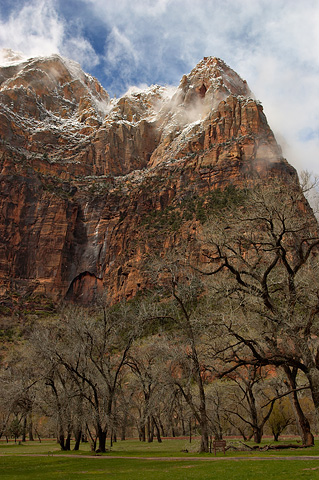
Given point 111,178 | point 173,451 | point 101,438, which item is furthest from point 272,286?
point 111,178

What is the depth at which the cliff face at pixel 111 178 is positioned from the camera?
11356 centimetres

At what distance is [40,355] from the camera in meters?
24.5

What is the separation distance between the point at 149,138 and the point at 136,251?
76.1m

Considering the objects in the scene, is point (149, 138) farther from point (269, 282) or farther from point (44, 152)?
point (269, 282)

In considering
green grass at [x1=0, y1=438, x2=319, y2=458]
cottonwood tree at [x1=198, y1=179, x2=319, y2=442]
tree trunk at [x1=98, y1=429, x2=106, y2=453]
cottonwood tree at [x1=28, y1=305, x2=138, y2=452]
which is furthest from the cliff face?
cottonwood tree at [x1=198, y1=179, x2=319, y2=442]

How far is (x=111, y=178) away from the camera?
497ft

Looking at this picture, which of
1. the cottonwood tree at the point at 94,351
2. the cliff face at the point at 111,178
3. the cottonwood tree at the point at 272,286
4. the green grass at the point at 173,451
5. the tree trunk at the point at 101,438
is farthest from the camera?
the cliff face at the point at 111,178

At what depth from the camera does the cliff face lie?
373ft

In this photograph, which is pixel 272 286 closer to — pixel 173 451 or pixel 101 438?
pixel 173 451

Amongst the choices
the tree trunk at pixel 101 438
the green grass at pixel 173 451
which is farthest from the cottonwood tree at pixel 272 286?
the tree trunk at pixel 101 438

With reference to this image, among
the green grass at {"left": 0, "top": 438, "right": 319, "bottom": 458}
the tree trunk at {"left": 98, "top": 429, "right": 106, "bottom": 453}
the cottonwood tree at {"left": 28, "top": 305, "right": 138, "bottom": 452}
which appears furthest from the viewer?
the tree trunk at {"left": 98, "top": 429, "right": 106, "bottom": 453}

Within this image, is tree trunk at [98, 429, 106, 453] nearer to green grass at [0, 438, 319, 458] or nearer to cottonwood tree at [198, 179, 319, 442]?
green grass at [0, 438, 319, 458]

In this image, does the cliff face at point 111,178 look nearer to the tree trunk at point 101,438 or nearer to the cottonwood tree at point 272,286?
the tree trunk at point 101,438

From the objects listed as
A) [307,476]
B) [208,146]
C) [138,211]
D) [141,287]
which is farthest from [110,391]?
[208,146]
